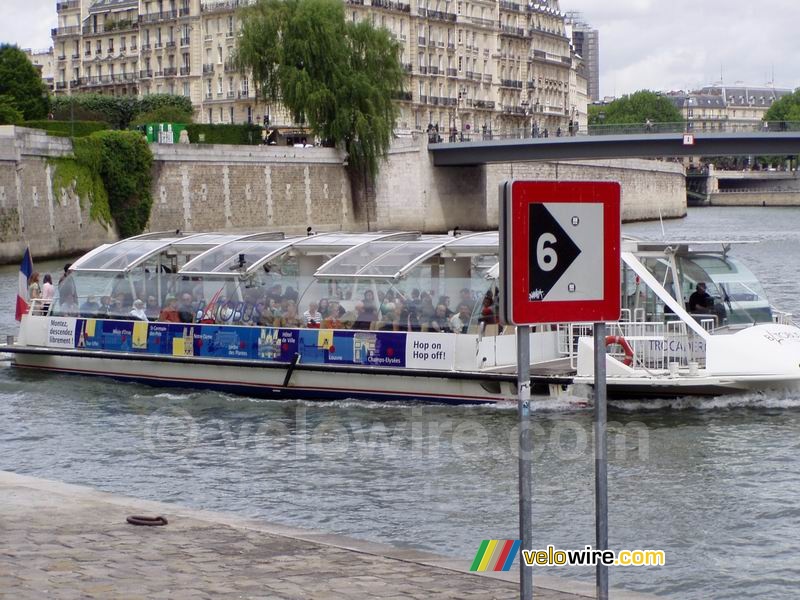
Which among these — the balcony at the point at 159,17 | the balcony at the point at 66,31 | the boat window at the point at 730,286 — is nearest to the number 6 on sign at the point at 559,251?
the boat window at the point at 730,286

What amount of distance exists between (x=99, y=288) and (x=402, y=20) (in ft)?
246

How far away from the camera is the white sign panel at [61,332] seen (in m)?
21.2

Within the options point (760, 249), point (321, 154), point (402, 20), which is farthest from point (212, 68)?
point (760, 249)

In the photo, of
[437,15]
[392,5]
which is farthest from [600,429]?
[437,15]

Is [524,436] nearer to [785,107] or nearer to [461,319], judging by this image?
[461,319]

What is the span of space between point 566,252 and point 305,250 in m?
14.2

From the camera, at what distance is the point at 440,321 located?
17609mm

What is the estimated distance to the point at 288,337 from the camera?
18.7 metres

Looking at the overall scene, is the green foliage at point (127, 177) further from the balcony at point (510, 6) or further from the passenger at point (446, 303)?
the balcony at point (510, 6)

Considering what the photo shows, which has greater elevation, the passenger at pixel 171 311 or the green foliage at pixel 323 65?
the green foliage at pixel 323 65

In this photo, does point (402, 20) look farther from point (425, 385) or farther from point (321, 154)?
point (425, 385)

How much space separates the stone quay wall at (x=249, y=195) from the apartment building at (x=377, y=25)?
46.6 feet

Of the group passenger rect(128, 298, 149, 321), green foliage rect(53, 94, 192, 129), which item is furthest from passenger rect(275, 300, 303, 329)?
green foliage rect(53, 94, 192, 129)

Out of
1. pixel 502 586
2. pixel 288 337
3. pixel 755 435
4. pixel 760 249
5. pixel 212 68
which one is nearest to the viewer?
pixel 502 586
